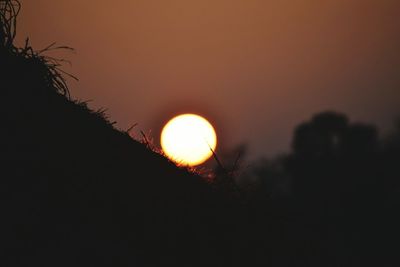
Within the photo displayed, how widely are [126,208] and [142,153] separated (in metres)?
0.72


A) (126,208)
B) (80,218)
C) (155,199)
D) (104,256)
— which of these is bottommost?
(104,256)

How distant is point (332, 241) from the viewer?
3.36 metres

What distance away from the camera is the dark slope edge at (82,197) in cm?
163

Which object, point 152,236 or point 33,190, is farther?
point 152,236

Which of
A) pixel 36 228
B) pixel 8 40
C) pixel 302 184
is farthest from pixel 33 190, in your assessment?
pixel 302 184

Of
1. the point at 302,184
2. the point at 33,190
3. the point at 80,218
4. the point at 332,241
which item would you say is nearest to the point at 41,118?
the point at 33,190

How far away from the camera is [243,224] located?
249cm

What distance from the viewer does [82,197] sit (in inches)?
72.5

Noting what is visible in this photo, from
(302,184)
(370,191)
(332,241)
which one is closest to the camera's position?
(332,241)

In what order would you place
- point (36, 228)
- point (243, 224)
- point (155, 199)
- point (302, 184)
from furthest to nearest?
point (302, 184) → point (243, 224) → point (155, 199) → point (36, 228)

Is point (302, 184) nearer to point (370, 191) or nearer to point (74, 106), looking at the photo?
point (370, 191)

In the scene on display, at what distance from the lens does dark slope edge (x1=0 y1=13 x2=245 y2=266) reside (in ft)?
5.36

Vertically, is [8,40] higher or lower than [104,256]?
higher

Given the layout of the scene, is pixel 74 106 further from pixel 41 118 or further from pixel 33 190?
pixel 33 190
